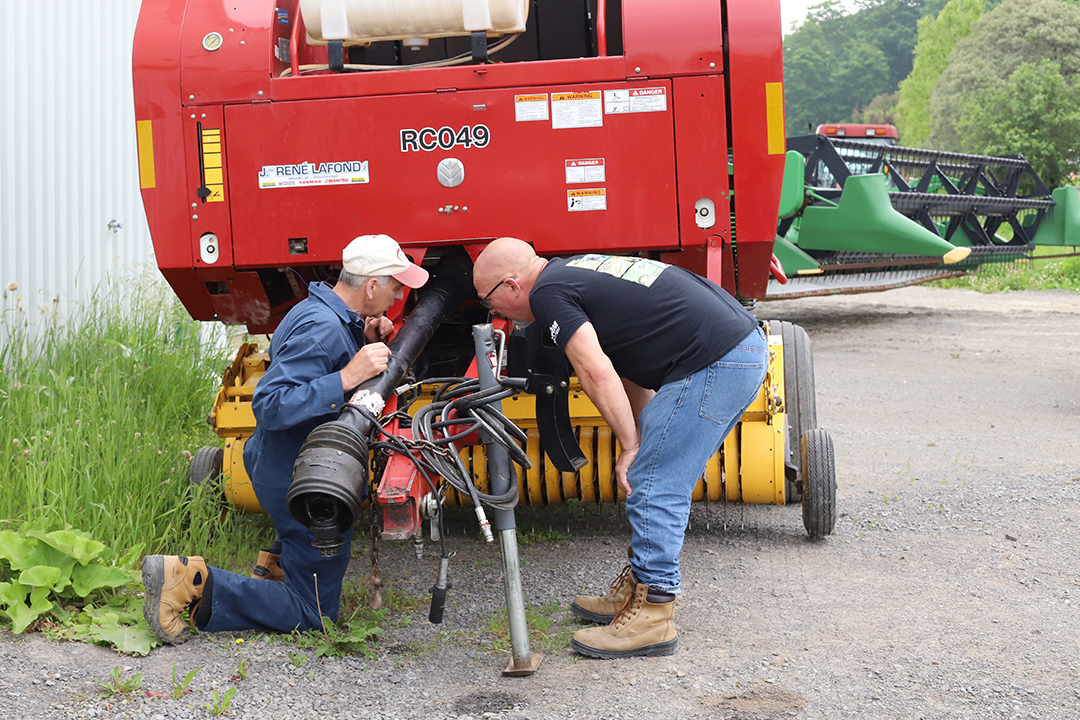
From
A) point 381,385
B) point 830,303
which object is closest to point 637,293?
point 381,385

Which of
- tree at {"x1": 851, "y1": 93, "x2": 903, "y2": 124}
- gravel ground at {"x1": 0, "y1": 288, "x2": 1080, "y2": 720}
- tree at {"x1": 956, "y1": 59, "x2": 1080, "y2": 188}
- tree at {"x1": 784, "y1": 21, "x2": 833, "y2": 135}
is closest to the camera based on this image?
gravel ground at {"x1": 0, "y1": 288, "x2": 1080, "y2": 720}

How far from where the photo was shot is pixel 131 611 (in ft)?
12.4

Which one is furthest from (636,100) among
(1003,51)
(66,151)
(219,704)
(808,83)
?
(808,83)

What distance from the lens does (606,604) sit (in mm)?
3908

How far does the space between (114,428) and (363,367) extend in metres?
1.96

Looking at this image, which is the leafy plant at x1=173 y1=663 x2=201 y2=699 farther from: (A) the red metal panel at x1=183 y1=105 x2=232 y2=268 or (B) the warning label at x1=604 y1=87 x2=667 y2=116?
(B) the warning label at x1=604 y1=87 x2=667 y2=116

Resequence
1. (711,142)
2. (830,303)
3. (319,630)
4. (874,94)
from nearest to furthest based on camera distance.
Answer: (319,630) → (711,142) → (830,303) → (874,94)

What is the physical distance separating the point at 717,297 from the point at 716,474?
1185 millimetres

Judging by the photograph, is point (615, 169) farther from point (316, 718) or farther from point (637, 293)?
point (316, 718)

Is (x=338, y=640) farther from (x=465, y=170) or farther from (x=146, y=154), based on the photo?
(x=146, y=154)

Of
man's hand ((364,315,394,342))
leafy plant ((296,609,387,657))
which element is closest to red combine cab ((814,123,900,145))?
man's hand ((364,315,394,342))

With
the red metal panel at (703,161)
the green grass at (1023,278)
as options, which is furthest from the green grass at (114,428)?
the green grass at (1023,278)

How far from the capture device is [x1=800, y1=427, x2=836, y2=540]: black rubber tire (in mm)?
4703

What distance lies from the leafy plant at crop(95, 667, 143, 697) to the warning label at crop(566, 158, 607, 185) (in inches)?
99.5
